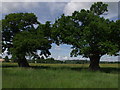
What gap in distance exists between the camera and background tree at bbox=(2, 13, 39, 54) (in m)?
39.5

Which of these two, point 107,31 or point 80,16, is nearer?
point 107,31

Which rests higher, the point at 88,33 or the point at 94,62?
the point at 88,33

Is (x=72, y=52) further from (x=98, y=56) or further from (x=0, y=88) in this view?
(x=0, y=88)

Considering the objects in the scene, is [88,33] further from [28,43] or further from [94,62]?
[28,43]

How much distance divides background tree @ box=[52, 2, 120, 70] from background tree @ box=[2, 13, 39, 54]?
418 inches

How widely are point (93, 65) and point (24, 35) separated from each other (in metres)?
13.4

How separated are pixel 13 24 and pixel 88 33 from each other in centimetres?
1947

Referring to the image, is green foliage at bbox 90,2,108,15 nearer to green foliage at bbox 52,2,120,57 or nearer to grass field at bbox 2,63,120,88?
green foliage at bbox 52,2,120,57

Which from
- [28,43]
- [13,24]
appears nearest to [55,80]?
[28,43]

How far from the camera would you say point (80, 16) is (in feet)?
98.5

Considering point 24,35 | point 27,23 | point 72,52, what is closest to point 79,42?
point 72,52

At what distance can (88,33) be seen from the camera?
26.0 meters

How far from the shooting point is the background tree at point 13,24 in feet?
129

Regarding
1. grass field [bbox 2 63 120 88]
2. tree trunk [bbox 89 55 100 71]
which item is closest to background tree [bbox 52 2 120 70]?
tree trunk [bbox 89 55 100 71]
